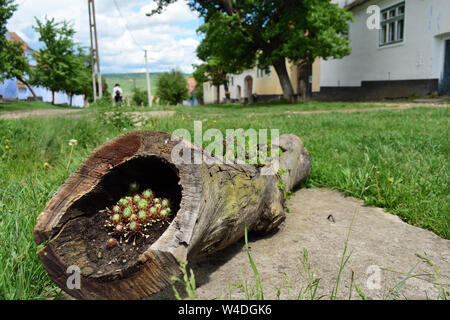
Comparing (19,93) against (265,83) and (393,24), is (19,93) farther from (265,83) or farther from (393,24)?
(393,24)

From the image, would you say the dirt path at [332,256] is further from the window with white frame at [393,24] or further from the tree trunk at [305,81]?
the tree trunk at [305,81]

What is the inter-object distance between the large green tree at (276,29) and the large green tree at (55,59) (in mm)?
20251

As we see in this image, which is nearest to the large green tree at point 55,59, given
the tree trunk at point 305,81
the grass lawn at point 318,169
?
the tree trunk at point 305,81

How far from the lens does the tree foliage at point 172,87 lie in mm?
58434

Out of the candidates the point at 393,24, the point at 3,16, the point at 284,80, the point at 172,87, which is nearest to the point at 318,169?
the point at 284,80

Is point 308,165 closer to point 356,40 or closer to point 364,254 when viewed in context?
point 364,254

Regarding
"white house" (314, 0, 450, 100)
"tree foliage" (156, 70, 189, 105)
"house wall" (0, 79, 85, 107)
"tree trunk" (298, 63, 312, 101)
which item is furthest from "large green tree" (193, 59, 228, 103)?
"tree foliage" (156, 70, 189, 105)

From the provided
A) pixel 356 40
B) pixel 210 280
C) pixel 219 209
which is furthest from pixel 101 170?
pixel 356 40

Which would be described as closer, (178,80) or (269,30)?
(269,30)

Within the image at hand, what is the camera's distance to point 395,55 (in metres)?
16.4

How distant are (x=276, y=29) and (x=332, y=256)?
15830 millimetres

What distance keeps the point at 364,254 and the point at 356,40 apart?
65.4 feet

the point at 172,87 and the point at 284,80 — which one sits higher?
the point at 172,87
